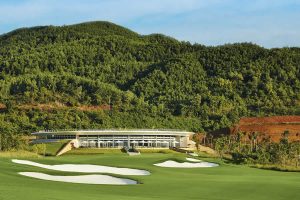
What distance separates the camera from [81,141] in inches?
4254

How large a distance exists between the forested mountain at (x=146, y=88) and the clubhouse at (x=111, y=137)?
24.5 ft

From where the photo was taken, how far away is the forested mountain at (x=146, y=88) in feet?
411

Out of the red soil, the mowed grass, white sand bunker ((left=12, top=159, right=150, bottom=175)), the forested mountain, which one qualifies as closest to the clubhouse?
the forested mountain

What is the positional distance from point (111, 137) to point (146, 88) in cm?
5490

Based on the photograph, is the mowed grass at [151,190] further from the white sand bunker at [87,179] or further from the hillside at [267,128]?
the hillside at [267,128]

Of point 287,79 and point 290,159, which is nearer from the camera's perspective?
point 290,159

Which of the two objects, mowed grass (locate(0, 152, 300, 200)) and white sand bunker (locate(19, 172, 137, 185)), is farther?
white sand bunker (locate(19, 172, 137, 185))

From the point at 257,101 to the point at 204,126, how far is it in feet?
77.5

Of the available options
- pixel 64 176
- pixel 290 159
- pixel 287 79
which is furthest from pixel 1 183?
pixel 287 79

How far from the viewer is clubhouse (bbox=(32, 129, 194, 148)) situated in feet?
351

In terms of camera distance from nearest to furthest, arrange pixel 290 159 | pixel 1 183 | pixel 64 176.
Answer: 1. pixel 1 183
2. pixel 64 176
3. pixel 290 159

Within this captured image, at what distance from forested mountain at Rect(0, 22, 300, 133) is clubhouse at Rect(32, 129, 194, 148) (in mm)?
7452

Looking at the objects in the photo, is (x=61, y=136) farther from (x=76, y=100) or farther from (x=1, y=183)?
(x=1, y=183)

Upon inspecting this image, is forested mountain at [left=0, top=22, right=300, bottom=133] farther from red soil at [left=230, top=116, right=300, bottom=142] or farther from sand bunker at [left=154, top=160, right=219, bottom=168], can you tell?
sand bunker at [left=154, top=160, right=219, bottom=168]
